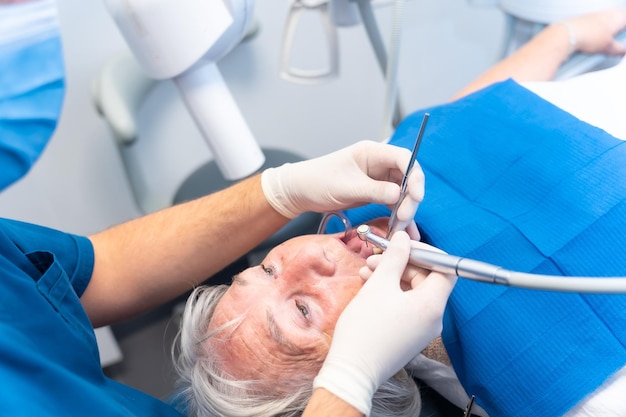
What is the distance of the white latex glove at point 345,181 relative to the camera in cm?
100

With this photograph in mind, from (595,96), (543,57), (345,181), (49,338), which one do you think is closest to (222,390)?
(49,338)

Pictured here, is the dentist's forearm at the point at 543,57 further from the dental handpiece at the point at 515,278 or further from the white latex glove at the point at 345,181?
the dental handpiece at the point at 515,278

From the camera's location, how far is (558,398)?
3.02 feet

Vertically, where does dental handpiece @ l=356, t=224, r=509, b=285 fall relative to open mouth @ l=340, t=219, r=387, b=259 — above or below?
above

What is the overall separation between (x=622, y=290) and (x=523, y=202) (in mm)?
446

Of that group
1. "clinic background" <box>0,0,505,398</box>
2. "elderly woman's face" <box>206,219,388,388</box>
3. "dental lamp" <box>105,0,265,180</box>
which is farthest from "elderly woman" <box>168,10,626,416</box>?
"clinic background" <box>0,0,505,398</box>

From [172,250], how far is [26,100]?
515 mm

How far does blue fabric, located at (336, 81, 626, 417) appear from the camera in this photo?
3.09 feet

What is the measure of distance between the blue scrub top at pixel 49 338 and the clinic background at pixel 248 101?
0.66 meters

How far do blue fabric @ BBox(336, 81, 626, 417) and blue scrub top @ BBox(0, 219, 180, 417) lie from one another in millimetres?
592

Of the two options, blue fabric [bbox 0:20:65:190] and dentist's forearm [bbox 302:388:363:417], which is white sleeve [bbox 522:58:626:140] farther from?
blue fabric [bbox 0:20:65:190]

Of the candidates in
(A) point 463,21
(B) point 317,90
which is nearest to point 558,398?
(B) point 317,90

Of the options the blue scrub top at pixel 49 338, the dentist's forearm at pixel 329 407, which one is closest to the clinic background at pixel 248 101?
the blue scrub top at pixel 49 338

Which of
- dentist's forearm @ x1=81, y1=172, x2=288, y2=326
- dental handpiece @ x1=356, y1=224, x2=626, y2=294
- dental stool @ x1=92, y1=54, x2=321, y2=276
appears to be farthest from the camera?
dental stool @ x1=92, y1=54, x2=321, y2=276
